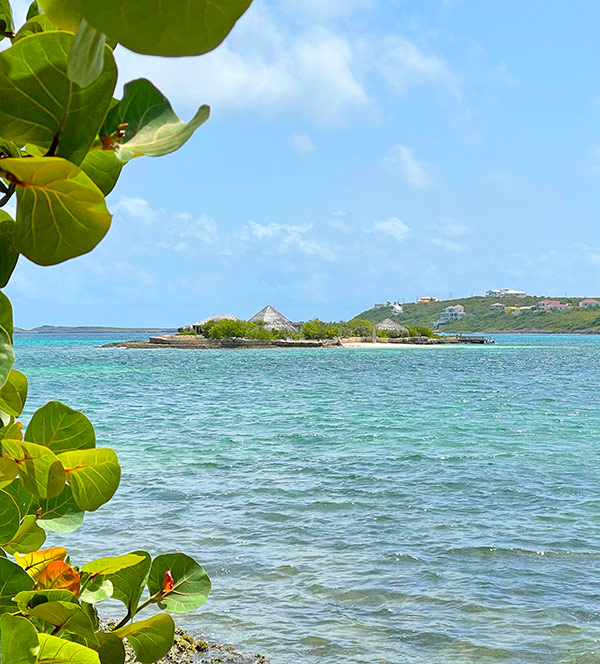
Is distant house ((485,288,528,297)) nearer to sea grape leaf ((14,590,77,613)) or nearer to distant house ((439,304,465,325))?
distant house ((439,304,465,325))

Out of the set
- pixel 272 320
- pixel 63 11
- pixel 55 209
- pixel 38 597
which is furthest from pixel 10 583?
pixel 272 320

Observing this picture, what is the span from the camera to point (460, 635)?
488cm

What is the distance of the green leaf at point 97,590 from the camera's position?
1.00m

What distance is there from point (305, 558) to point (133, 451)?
7081 mm

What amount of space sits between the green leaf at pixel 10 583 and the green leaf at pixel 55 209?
1.75 ft

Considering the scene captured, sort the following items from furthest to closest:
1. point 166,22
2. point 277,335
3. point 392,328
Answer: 1. point 392,328
2. point 277,335
3. point 166,22

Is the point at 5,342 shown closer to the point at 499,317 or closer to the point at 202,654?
the point at 202,654

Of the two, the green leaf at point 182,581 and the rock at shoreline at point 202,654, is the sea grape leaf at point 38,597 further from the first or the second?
the rock at shoreline at point 202,654

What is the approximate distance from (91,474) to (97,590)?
0.36m

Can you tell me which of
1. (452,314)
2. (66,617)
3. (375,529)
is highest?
(452,314)

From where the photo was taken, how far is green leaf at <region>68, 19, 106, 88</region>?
322 millimetres

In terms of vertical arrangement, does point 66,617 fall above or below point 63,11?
below

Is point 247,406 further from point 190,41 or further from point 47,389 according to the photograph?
point 190,41

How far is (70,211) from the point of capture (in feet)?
1.48
